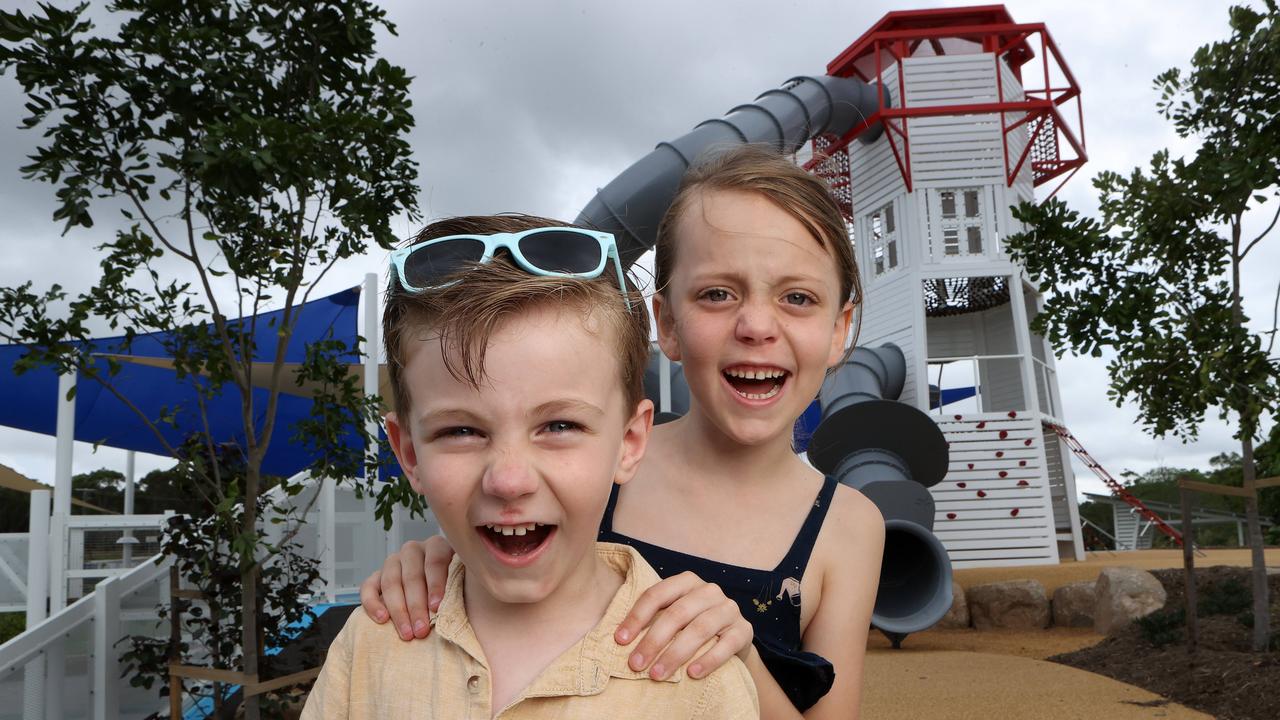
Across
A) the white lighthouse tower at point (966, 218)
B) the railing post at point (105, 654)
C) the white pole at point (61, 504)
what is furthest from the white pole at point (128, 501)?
the white lighthouse tower at point (966, 218)

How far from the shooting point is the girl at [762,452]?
64.6 inches

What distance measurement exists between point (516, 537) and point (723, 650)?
0.33 meters

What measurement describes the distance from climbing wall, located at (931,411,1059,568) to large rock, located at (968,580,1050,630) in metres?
4.65

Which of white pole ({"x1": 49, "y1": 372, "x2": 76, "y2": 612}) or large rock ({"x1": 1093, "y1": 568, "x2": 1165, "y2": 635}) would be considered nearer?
white pole ({"x1": 49, "y1": 372, "x2": 76, "y2": 612})

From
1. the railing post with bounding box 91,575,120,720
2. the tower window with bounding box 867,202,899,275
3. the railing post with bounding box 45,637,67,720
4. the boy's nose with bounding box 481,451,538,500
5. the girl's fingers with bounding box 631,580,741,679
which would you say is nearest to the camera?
the boy's nose with bounding box 481,451,538,500

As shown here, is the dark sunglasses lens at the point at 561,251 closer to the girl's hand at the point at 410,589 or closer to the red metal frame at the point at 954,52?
the girl's hand at the point at 410,589

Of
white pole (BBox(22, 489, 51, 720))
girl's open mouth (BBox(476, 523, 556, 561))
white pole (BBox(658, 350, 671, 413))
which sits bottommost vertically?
white pole (BBox(22, 489, 51, 720))

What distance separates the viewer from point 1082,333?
7059mm

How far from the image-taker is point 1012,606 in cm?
1090

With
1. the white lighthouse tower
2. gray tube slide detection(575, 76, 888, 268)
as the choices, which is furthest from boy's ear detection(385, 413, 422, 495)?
the white lighthouse tower

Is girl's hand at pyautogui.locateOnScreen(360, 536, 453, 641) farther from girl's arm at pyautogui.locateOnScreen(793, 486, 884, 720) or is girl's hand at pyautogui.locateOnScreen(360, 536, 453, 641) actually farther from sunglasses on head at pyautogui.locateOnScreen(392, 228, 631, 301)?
girl's arm at pyautogui.locateOnScreen(793, 486, 884, 720)

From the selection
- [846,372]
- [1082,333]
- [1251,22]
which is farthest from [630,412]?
[846,372]

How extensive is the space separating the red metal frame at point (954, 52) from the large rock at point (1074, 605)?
8.59m

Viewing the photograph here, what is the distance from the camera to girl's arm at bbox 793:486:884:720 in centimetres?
165
